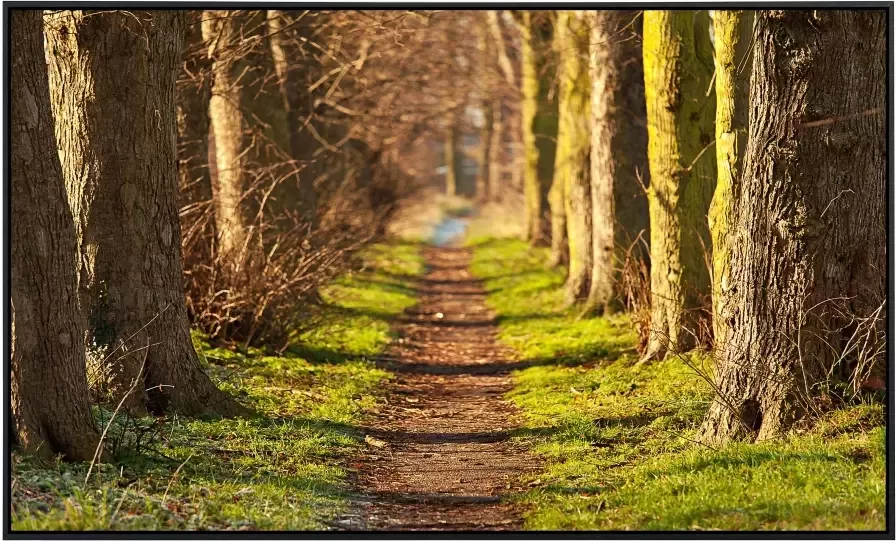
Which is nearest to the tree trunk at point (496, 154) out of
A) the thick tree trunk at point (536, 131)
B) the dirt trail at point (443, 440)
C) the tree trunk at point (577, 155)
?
the thick tree trunk at point (536, 131)

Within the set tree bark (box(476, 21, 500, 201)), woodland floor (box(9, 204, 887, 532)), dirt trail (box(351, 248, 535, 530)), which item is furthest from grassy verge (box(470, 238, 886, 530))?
tree bark (box(476, 21, 500, 201))

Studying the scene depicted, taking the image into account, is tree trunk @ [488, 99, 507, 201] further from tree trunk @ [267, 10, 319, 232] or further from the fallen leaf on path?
the fallen leaf on path

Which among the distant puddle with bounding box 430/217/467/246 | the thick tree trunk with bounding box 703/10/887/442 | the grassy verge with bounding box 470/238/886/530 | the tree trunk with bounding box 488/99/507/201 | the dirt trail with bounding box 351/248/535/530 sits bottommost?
the dirt trail with bounding box 351/248/535/530

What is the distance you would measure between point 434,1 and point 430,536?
3338 mm

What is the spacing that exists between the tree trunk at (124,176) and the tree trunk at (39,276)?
1.59 m

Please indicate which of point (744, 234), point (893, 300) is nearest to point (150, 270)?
point (744, 234)

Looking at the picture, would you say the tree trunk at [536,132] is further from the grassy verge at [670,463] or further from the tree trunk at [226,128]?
the grassy verge at [670,463]

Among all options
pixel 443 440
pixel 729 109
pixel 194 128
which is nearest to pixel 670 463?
pixel 443 440

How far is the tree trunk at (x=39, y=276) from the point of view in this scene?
6.72 metres

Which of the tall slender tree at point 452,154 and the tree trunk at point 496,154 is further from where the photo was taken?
the tall slender tree at point 452,154

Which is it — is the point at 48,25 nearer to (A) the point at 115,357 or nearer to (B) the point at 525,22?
(A) the point at 115,357

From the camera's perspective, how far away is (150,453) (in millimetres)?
7629

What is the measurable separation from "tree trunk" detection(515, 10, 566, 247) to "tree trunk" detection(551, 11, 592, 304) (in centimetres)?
389

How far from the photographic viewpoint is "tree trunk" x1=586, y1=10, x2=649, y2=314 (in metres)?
14.8
